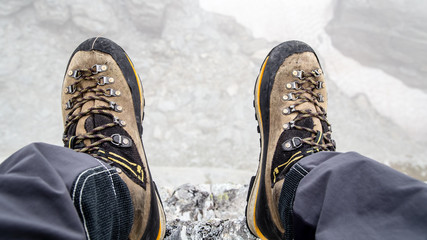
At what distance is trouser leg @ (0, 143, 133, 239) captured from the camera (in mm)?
292

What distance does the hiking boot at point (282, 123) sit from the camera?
629 mm

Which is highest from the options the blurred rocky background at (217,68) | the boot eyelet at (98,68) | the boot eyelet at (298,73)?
the boot eyelet at (98,68)

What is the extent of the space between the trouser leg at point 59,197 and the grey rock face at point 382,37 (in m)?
3.18

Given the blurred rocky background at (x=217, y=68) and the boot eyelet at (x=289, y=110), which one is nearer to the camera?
the boot eyelet at (x=289, y=110)

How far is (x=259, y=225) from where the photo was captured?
2.18ft

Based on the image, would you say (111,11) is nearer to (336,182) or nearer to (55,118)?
(55,118)

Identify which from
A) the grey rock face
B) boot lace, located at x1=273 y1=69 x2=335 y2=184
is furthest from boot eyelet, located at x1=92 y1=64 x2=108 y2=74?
the grey rock face

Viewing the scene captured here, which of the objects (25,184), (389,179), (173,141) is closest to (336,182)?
(389,179)

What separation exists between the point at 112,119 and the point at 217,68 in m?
2.03

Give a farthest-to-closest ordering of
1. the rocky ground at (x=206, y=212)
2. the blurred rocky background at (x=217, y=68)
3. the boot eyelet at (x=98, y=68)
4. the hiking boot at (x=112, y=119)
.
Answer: the blurred rocky background at (x=217, y=68), the boot eyelet at (x=98, y=68), the rocky ground at (x=206, y=212), the hiking boot at (x=112, y=119)

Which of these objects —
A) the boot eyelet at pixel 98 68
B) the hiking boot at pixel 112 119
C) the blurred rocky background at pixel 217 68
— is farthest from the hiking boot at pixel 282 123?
the blurred rocky background at pixel 217 68

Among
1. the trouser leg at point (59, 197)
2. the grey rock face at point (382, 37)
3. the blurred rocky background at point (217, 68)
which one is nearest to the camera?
the trouser leg at point (59, 197)

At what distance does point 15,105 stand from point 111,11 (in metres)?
1.38

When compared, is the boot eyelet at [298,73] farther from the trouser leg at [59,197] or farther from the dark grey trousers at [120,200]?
the trouser leg at [59,197]
